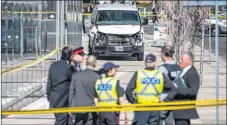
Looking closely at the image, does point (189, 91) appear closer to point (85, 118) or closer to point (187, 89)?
point (187, 89)

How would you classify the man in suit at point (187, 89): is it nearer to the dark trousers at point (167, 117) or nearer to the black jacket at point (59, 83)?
the dark trousers at point (167, 117)

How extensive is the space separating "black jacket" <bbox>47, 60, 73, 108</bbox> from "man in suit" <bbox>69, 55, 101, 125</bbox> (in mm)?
532

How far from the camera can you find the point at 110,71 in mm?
10867

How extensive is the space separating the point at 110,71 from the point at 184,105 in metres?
1.27

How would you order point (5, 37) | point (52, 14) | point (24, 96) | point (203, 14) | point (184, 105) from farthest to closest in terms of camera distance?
1. point (52, 14)
2. point (203, 14)
3. point (24, 96)
4. point (5, 37)
5. point (184, 105)

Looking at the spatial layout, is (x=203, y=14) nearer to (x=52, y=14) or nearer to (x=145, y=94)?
(x=52, y=14)

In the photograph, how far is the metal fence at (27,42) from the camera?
585 inches

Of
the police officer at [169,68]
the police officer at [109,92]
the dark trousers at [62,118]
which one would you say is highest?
the police officer at [169,68]

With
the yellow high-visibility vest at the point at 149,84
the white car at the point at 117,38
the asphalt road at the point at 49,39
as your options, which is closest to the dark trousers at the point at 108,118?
the yellow high-visibility vest at the point at 149,84

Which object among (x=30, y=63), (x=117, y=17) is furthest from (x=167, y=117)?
(x=117, y=17)

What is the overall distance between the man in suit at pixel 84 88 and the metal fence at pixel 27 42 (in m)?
3.46

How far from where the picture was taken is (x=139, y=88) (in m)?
10.8

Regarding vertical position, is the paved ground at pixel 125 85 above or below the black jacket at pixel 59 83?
below

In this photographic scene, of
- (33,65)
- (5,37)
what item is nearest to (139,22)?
(33,65)
